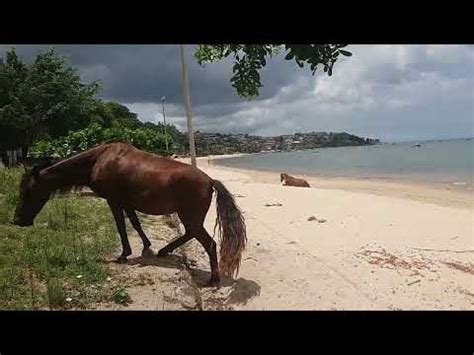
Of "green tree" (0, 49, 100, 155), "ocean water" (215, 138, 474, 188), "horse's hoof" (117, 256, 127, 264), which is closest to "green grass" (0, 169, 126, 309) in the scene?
"horse's hoof" (117, 256, 127, 264)

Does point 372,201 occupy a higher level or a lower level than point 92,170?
lower

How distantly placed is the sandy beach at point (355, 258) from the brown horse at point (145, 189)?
→ 0.46m

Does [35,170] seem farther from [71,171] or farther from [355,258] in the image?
[355,258]

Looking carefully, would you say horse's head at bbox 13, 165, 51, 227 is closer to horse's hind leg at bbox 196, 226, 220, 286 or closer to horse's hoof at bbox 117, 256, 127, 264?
horse's hoof at bbox 117, 256, 127, 264

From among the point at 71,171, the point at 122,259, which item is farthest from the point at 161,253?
the point at 71,171

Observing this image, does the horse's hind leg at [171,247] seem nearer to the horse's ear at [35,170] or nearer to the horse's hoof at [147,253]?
the horse's hoof at [147,253]

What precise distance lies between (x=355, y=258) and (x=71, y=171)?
3356 millimetres

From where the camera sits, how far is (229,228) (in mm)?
3939

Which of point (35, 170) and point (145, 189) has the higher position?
point (35, 170)
